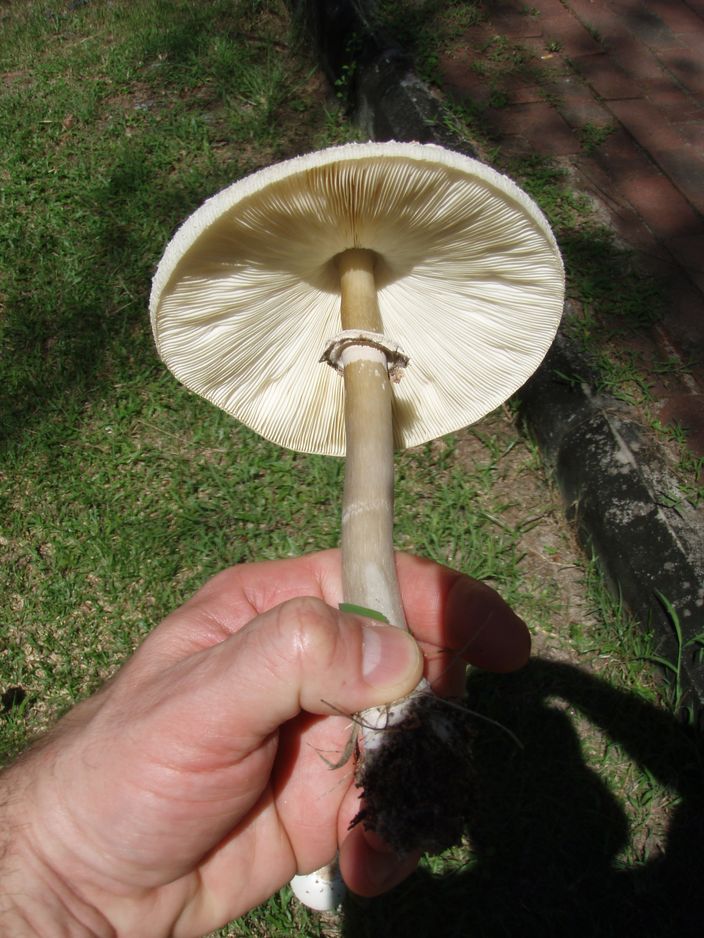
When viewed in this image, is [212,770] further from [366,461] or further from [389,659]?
[366,461]

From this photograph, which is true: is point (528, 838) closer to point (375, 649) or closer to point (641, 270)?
point (375, 649)

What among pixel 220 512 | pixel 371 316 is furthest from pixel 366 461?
pixel 220 512

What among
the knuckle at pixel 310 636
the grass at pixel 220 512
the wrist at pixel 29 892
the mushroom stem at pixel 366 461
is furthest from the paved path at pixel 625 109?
the wrist at pixel 29 892

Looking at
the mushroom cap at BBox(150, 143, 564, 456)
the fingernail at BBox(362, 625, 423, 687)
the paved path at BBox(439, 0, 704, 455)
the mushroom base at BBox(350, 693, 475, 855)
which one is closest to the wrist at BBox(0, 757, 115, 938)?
the mushroom base at BBox(350, 693, 475, 855)

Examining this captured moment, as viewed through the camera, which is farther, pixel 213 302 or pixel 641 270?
pixel 641 270

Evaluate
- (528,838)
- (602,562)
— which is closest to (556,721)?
(528,838)

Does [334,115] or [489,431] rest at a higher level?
[334,115]
